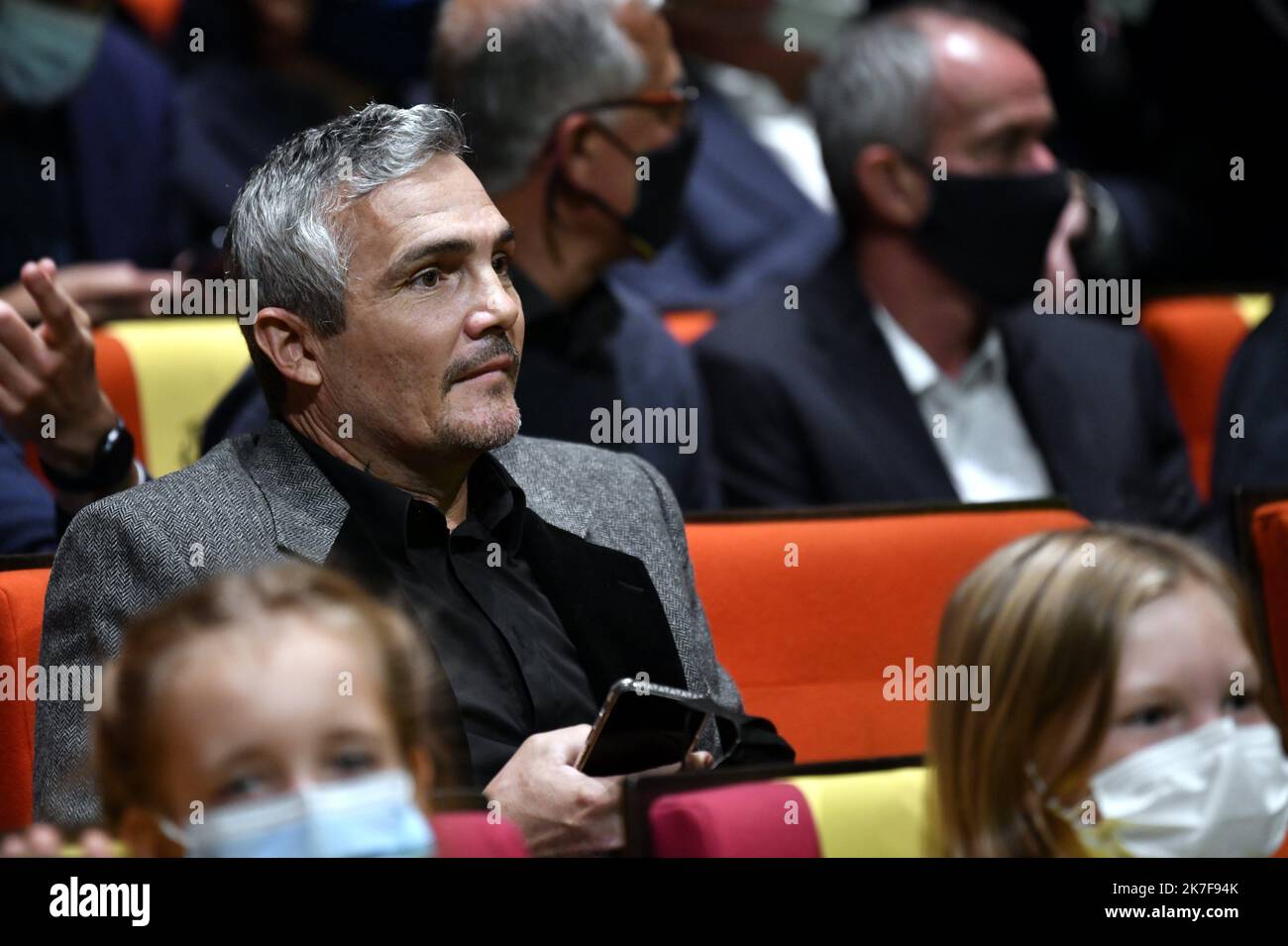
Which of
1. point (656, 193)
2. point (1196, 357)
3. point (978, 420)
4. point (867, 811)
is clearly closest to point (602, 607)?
point (867, 811)

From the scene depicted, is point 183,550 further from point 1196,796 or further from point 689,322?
point 689,322

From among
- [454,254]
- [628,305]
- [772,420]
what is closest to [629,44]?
[628,305]

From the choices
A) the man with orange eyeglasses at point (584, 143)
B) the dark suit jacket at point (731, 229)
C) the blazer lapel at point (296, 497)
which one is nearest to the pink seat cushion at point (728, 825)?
the blazer lapel at point (296, 497)

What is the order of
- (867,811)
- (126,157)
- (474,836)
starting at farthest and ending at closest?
(126,157)
(867,811)
(474,836)

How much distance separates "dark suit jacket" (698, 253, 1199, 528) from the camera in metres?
2.86

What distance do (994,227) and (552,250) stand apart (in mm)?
753

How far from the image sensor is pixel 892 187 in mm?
3131

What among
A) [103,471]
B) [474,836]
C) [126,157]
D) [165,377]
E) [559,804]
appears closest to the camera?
[474,836]

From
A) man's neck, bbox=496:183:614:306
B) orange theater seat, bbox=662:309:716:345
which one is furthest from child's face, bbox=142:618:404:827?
orange theater seat, bbox=662:309:716:345

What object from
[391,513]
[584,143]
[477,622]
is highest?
[584,143]

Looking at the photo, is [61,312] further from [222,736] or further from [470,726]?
[222,736]

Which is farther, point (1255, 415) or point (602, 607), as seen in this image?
point (1255, 415)

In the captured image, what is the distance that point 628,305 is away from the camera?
115 inches
